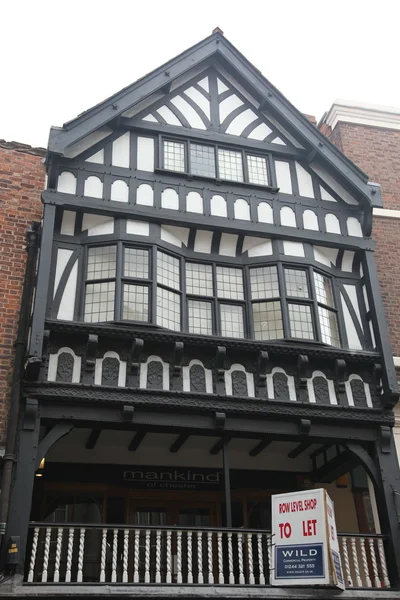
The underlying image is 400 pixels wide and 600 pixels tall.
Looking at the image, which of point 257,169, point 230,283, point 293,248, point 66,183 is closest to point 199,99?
point 257,169

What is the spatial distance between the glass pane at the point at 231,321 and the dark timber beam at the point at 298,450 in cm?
280

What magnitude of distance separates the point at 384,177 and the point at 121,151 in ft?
25.1

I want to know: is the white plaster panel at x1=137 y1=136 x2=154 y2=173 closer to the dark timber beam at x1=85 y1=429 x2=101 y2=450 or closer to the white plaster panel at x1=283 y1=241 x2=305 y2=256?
the white plaster panel at x1=283 y1=241 x2=305 y2=256

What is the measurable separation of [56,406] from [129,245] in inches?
145

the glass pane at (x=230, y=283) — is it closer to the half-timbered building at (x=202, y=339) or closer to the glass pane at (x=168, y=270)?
the half-timbered building at (x=202, y=339)

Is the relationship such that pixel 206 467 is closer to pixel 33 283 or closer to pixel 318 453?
pixel 318 453

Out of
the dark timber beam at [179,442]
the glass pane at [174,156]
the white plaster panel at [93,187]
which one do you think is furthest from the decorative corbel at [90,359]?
the glass pane at [174,156]

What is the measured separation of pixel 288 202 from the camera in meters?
15.0

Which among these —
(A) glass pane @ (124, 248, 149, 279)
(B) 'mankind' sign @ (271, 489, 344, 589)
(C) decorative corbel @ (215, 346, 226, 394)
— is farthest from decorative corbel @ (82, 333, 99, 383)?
(B) 'mankind' sign @ (271, 489, 344, 589)

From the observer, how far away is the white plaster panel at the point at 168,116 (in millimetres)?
15258

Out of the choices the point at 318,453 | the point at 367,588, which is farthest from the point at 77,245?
the point at 367,588

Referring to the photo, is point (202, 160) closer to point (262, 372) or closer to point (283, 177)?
point (283, 177)

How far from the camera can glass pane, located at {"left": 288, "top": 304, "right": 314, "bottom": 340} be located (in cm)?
1348

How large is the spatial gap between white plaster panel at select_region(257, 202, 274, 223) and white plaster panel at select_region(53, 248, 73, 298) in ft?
14.1
